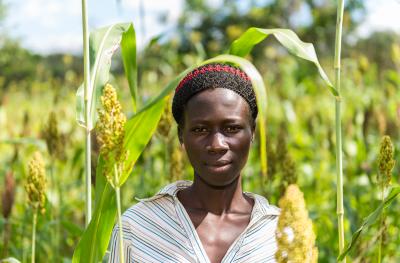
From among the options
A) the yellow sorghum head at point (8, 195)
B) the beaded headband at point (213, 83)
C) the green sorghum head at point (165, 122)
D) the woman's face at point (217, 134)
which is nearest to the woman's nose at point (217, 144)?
the woman's face at point (217, 134)

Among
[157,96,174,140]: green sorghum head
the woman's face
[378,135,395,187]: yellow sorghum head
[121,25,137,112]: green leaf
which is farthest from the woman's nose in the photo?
[157,96,174,140]: green sorghum head

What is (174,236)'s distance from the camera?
1771 millimetres

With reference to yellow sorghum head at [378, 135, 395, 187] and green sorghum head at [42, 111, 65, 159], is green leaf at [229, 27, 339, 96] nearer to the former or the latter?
yellow sorghum head at [378, 135, 395, 187]

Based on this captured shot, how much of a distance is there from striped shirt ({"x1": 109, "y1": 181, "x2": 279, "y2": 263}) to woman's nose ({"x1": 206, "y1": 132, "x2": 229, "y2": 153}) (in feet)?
0.69

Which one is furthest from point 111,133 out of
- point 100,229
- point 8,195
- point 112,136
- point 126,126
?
point 8,195

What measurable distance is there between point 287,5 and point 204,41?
6.77 m

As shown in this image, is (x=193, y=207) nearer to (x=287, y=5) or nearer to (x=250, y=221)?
(x=250, y=221)

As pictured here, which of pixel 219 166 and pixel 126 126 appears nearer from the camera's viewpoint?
pixel 126 126

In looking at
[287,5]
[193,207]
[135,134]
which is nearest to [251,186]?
[193,207]

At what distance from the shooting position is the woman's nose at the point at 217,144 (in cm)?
170

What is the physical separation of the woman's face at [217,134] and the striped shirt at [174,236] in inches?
5.3

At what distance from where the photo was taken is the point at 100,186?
66.4 inches

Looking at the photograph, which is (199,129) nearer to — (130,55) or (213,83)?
(213,83)

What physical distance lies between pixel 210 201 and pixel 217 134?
22 centimetres
